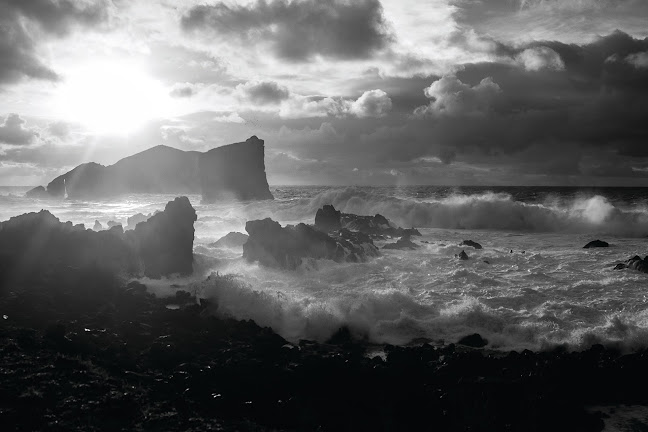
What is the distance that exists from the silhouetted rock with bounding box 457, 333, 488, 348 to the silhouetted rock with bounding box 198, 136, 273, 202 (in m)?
79.7

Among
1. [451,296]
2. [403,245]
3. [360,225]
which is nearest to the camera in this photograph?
[451,296]

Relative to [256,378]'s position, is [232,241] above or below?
above

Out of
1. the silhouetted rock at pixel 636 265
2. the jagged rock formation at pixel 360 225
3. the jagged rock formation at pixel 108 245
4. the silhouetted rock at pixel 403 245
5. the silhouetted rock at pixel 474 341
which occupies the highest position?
the jagged rock formation at pixel 108 245

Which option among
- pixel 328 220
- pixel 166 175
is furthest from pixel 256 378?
pixel 166 175

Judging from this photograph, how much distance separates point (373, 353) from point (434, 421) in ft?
11.5

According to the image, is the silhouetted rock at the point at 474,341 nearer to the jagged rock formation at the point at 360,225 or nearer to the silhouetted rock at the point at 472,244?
the silhouetted rock at the point at 472,244

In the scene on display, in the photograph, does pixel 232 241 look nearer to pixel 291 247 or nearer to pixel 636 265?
pixel 291 247

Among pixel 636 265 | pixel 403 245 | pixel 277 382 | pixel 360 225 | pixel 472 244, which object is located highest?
pixel 360 225

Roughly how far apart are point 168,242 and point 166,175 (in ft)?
409

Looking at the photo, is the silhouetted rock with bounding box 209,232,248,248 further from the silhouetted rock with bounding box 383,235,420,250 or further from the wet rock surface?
the wet rock surface

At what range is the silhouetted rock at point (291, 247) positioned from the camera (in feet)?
68.5

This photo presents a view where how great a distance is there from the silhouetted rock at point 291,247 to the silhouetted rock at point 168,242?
112 inches

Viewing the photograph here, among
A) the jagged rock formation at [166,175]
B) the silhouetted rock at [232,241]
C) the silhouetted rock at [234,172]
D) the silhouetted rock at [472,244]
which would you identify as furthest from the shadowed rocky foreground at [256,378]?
the jagged rock formation at [166,175]

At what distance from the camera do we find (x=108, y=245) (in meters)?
20.4
